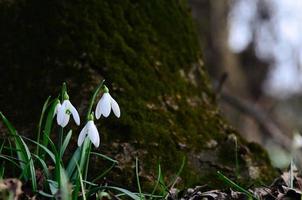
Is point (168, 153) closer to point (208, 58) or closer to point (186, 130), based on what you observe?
point (186, 130)

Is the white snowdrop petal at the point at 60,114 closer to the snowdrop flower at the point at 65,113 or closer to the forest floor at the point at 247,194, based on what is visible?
the snowdrop flower at the point at 65,113

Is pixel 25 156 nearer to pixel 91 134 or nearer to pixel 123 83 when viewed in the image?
pixel 91 134

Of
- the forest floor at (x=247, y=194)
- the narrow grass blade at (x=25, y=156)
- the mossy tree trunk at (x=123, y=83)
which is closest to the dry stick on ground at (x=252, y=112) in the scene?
the mossy tree trunk at (x=123, y=83)

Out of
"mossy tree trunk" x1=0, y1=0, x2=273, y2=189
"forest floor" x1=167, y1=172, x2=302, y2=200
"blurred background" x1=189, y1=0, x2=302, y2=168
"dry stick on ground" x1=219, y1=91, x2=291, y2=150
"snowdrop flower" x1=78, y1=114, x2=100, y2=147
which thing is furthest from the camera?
"blurred background" x1=189, y1=0, x2=302, y2=168

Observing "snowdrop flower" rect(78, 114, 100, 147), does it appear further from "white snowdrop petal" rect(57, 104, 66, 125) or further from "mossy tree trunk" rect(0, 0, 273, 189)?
"mossy tree trunk" rect(0, 0, 273, 189)

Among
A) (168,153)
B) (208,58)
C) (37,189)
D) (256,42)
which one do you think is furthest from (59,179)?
(256,42)

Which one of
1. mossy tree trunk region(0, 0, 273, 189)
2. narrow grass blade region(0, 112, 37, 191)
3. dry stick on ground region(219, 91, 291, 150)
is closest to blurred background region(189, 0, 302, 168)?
dry stick on ground region(219, 91, 291, 150)

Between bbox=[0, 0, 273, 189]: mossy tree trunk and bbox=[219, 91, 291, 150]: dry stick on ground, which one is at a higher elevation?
bbox=[219, 91, 291, 150]: dry stick on ground
